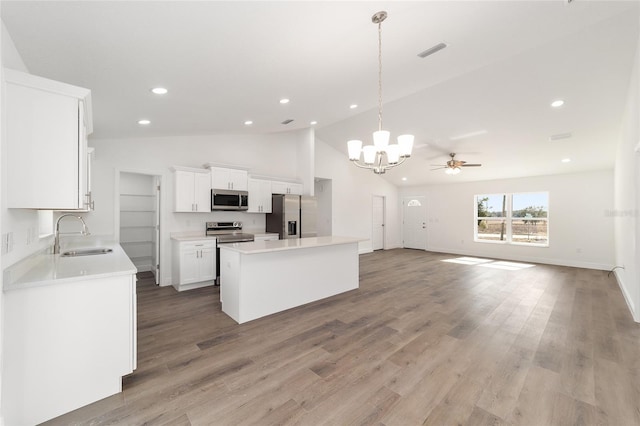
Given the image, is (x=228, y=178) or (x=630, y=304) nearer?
(x=630, y=304)

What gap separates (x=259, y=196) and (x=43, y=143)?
4159 millimetres

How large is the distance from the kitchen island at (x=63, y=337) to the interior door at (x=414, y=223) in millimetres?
9387

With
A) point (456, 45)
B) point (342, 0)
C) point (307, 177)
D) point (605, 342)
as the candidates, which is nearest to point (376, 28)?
point (342, 0)

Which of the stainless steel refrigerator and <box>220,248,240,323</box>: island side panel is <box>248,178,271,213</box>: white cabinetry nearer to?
the stainless steel refrigerator

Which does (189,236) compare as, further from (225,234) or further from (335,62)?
(335,62)

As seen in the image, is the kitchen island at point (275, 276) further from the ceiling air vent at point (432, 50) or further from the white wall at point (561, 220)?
the white wall at point (561, 220)

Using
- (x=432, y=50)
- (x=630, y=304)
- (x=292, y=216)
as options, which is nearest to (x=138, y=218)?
(x=292, y=216)

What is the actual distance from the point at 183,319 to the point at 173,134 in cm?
321

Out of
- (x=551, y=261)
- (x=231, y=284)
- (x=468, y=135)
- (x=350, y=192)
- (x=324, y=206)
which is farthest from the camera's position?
(x=350, y=192)

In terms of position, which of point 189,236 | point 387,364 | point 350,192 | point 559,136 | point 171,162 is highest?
Result: point 559,136

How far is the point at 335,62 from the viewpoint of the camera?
2.78 metres

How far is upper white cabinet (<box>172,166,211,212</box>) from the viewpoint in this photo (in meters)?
4.82

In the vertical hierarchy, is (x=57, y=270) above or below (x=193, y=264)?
above

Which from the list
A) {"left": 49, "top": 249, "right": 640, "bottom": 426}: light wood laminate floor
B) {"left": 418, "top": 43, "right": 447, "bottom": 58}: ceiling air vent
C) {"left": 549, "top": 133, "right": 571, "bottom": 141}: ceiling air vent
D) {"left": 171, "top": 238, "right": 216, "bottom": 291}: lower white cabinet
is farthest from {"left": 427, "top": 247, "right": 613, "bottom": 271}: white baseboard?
{"left": 171, "top": 238, "right": 216, "bottom": 291}: lower white cabinet
